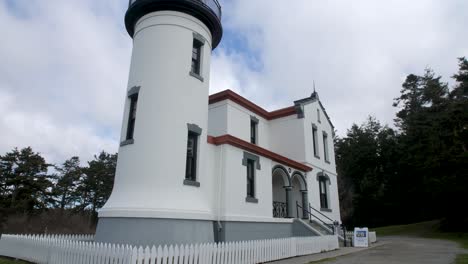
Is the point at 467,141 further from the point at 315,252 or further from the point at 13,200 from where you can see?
the point at 13,200

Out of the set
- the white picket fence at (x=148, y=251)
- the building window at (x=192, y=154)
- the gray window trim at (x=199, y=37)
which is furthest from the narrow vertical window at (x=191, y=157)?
the gray window trim at (x=199, y=37)

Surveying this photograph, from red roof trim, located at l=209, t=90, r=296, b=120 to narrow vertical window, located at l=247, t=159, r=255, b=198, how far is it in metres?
4.62

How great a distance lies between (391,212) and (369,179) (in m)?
5.70

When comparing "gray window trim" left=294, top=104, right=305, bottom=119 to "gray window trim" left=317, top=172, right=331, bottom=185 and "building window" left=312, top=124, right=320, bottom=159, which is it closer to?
"building window" left=312, top=124, right=320, bottom=159

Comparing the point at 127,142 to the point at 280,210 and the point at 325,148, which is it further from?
the point at 325,148

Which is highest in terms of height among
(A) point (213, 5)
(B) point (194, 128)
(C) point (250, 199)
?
(A) point (213, 5)

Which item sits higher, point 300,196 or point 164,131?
point 164,131

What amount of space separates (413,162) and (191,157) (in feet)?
91.4

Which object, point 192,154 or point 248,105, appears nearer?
point 192,154

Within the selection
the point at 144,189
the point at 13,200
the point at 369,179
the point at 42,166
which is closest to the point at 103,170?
the point at 42,166

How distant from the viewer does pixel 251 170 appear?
1538 cm

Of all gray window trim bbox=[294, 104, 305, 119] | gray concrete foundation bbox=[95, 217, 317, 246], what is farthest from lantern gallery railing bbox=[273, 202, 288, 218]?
gray concrete foundation bbox=[95, 217, 317, 246]

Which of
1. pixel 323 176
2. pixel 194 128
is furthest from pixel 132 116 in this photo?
pixel 323 176

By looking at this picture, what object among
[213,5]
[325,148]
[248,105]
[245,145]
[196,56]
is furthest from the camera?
[325,148]
